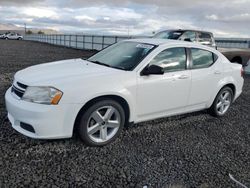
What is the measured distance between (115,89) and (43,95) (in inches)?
38.1

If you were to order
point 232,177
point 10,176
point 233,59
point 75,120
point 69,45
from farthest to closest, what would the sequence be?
point 69,45, point 233,59, point 75,120, point 232,177, point 10,176

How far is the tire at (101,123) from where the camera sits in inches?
133

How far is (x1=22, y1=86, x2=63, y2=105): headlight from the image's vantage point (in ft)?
10.3

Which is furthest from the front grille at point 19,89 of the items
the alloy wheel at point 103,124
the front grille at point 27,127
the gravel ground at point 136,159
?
the alloy wheel at point 103,124

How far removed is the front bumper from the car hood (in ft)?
1.14

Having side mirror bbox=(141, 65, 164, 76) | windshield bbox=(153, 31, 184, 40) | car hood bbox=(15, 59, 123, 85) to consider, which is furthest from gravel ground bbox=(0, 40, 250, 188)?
windshield bbox=(153, 31, 184, 40)

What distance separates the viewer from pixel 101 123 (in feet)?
11.6

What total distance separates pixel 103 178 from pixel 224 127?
289 cm

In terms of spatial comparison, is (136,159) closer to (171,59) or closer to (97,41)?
(171,59)

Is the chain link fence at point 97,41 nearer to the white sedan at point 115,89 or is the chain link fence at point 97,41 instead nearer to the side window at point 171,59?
the white sedan at point 115,89

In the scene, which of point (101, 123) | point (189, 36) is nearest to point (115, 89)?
point (101, 123)

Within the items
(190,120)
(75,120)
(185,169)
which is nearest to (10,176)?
(75,120)

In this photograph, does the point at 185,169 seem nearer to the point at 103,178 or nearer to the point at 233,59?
the point at 103,178

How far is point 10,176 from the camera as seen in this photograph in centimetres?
280
